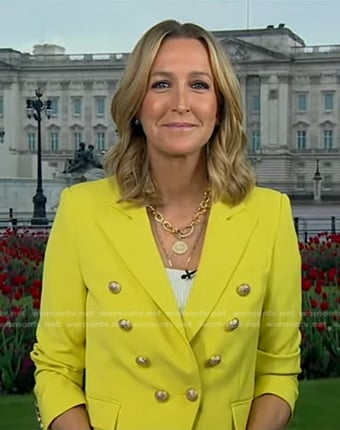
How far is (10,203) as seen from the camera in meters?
24.1

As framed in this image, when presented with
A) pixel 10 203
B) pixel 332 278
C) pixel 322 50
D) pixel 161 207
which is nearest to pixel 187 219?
pixel 161 207

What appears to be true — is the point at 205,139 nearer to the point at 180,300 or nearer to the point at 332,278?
the point at 180,300

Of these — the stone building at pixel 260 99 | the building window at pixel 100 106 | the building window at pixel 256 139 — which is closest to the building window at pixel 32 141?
the stone building at pixel 260 99

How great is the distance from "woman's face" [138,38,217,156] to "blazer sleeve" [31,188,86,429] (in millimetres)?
195

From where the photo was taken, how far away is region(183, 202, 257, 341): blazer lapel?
134 centimetres

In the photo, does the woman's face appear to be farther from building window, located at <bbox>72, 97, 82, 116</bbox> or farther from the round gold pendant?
building window, located at <bbox>72, 97, 82, 116</bbox>

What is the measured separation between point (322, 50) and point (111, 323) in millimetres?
50561

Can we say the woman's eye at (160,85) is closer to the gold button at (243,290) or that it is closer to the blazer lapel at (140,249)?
the blazer lapel at (140,249)

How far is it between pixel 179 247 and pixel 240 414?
0.28m

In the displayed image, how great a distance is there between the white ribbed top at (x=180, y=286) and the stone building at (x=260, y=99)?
48109 millimetres

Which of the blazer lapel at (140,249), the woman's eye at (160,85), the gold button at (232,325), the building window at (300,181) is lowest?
the building window at (300,181)

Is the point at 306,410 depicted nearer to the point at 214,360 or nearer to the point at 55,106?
the point at 214,360

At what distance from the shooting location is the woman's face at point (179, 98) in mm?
1368

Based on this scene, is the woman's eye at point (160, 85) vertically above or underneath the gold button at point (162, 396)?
above
